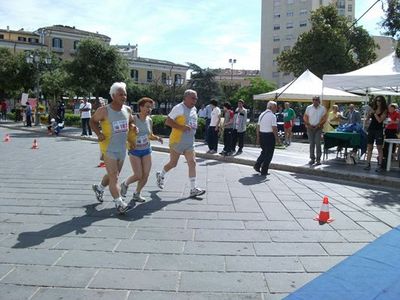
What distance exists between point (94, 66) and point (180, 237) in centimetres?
2332

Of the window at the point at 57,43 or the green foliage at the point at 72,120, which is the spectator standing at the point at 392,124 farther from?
the window at the point at 57,43

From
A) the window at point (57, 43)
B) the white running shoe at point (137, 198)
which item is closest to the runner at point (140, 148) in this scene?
the white running shoe at point (137, 198)

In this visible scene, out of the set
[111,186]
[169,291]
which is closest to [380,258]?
[169,291]

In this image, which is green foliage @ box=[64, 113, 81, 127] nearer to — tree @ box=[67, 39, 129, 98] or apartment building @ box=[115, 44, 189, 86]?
tree @ box=[67, 39, 129, 98]

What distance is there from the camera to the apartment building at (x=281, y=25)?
8650 centimetres

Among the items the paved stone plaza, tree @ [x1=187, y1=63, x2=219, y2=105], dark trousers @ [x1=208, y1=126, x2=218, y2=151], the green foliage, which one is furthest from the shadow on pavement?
tree @ [x1=187, y1=63, x2=219, y2=105]

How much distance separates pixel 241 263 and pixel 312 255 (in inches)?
31.5

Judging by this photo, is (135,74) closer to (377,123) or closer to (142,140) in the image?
(377,123)

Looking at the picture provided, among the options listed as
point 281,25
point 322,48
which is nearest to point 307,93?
point 322,48

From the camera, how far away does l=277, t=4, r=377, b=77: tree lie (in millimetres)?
42562

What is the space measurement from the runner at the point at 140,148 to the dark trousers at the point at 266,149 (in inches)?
158

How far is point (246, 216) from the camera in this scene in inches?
258

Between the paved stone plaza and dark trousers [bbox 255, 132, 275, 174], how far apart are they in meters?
1.12

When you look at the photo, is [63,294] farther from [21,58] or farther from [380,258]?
[21,58]
